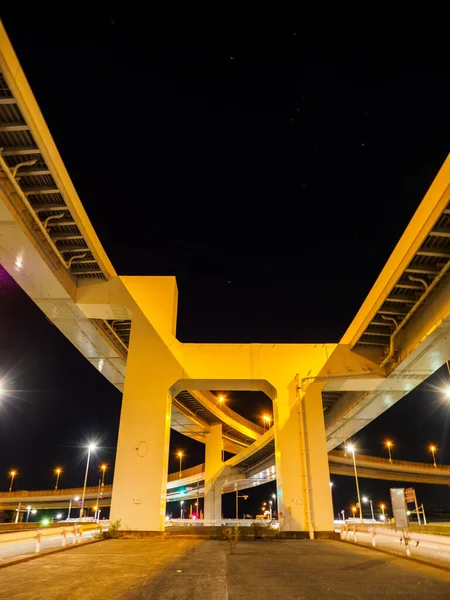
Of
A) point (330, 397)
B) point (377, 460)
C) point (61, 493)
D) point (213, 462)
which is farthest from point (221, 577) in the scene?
point (61, 493)

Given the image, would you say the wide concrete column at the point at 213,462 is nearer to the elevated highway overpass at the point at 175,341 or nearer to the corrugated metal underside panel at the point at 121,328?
the elevated highway overpass at the point at 175,341

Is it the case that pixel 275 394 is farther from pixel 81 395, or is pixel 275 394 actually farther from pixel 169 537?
pixel 81 395

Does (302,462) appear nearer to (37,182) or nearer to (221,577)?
(221,577)

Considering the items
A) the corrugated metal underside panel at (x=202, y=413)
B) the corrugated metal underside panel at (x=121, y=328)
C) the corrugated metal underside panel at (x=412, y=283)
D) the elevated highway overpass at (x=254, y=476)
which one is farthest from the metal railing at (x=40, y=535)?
the elevated highway overpass at (x=254, y=476)

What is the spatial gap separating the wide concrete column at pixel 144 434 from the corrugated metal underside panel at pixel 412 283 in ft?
30.3

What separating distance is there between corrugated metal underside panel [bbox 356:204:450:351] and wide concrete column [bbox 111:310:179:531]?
30.3 feet

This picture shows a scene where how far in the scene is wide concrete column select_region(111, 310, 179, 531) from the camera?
52.4 ft

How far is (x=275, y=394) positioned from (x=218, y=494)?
29.7 meters

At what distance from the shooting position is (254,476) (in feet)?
162

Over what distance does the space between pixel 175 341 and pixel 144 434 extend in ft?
14.2

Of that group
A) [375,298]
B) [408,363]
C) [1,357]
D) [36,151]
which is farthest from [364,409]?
[1,357]

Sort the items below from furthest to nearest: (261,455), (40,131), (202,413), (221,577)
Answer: (261,455)
(202,413)
(40,131)
(221,577)

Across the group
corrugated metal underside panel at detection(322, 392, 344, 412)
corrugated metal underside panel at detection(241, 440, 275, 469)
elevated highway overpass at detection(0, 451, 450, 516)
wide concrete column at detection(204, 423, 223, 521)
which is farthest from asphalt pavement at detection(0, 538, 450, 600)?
Result: elevated highway overpass at detection(0, 451, 450, 516)

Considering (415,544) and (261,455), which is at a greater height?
(261,455)
